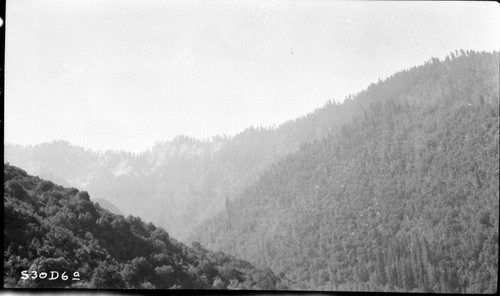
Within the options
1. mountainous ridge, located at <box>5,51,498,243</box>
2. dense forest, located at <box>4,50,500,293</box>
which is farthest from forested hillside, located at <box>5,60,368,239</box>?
dense forest, located at <box>4,50,500,293</box>

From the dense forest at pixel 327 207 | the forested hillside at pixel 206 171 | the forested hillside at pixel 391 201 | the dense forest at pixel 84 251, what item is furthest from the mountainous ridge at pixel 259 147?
the dense forest at pixel 84 251

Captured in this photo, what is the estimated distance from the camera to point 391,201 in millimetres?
61656

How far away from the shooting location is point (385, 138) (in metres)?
80.6

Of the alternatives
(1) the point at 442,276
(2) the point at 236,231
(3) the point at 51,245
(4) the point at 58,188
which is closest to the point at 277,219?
(2) the point at 236,231

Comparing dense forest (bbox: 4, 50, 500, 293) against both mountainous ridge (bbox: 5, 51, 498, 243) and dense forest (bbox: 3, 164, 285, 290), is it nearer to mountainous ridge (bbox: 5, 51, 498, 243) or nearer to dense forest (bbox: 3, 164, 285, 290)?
dense forest (bbox: 3, 164, 285, 290)

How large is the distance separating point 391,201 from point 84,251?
53.0m

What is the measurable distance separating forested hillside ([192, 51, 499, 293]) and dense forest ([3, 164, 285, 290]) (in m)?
21.1

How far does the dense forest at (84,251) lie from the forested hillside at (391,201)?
829 inches

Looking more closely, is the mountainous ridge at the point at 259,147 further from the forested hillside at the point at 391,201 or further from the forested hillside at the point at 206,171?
the forested hillside at the point at 391,201

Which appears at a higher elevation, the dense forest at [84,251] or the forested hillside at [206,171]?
the forested hillside at [206,171]

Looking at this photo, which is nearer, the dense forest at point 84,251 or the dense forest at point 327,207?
the dense forest at point 84,251

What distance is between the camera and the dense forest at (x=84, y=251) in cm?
1348

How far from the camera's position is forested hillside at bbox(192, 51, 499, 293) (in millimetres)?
45594

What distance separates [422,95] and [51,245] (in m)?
95.1
